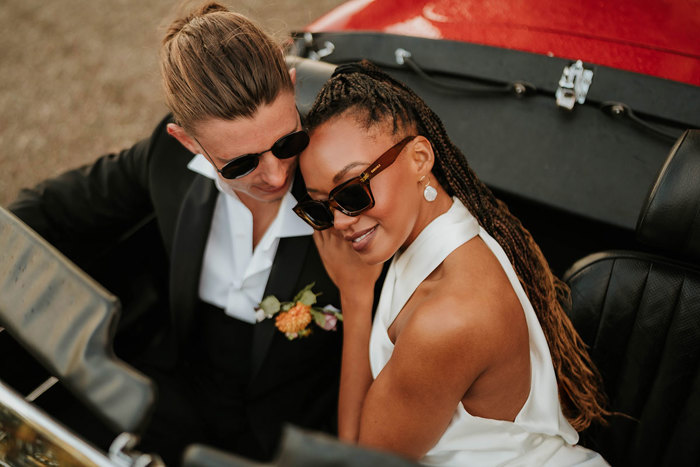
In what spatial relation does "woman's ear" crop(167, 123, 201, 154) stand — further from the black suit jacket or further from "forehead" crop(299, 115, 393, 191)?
"forehead" crop(299, 115, 393, 191)

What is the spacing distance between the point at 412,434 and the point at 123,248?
127 cm

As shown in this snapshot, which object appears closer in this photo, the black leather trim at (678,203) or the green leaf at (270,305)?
the black leather trim at (678,203)

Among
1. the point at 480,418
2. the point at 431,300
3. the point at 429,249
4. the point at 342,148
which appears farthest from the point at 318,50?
the point at 480,418

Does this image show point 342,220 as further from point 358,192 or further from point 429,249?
point 429,249

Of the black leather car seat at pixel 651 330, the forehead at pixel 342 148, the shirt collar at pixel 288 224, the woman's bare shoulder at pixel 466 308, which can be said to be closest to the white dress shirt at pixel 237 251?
the shirt collar at pixel 288 224

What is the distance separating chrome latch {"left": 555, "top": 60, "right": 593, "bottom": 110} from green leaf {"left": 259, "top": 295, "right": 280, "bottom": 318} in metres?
1.15

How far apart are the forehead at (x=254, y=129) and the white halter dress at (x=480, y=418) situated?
446 mm

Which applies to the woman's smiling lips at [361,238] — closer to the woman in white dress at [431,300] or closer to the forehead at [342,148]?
the woman in white dress at [431,300]

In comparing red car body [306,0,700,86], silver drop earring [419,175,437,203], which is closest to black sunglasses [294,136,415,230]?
silver drop earring [419,175,437,203]

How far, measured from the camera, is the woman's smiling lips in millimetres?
1372

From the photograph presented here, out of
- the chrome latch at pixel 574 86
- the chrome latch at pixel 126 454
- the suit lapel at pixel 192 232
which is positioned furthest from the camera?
the chrome latch at pixel 574 86

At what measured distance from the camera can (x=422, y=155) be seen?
1.36 m

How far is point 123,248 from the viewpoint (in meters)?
2.01

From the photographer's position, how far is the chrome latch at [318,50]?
2.20m
